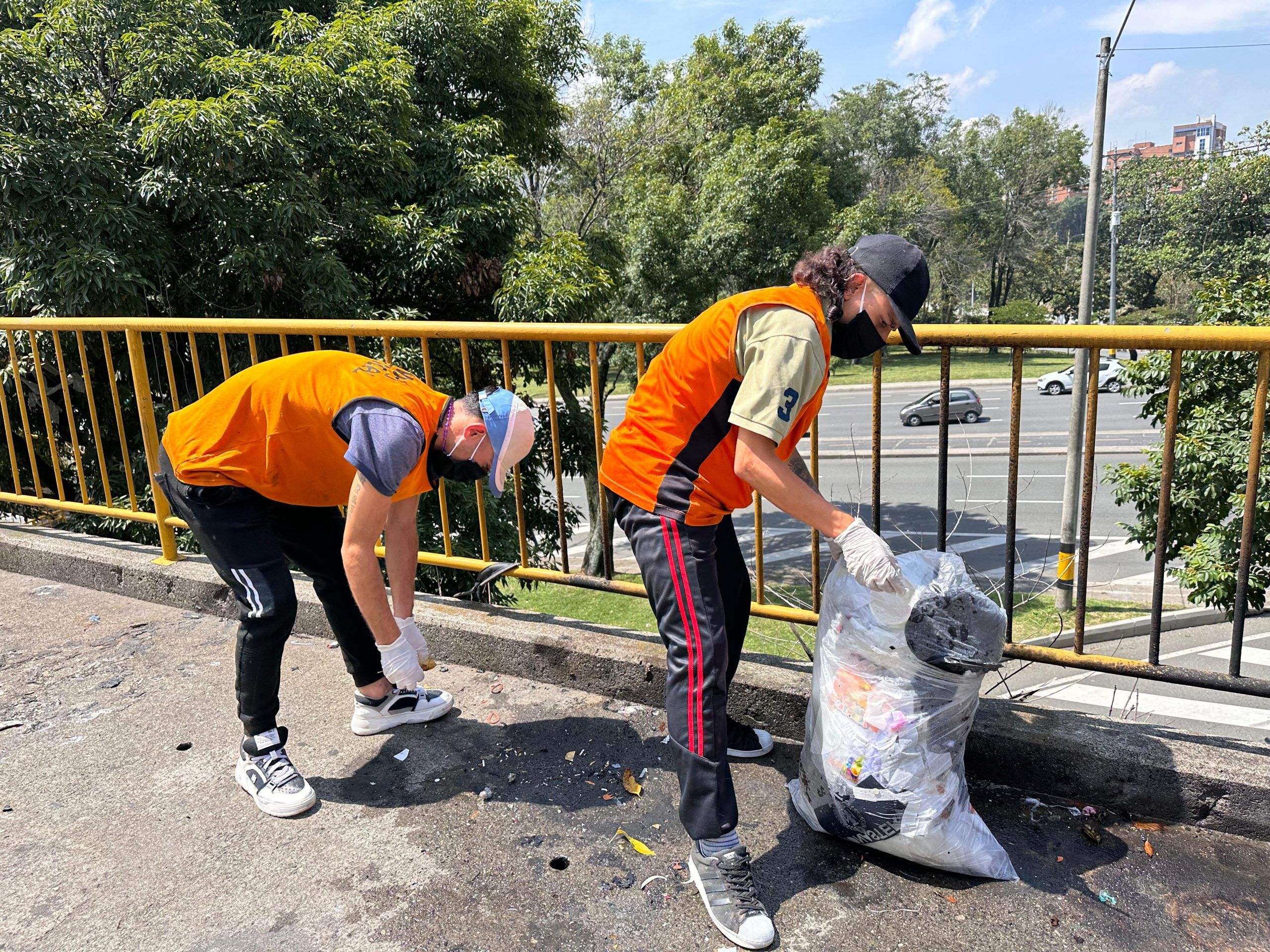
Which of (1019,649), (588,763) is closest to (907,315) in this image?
(1019,649)

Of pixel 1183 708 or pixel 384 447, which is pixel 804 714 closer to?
pixel 384 447

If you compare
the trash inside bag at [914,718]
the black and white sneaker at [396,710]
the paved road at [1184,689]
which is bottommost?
the paved road at [1184,689]

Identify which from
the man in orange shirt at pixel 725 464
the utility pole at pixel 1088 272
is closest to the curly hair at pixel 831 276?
the man in orange shirt at pixel 725 464

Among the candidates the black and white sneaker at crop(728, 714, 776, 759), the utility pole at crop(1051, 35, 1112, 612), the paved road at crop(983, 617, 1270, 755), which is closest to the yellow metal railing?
the black and white sneaker at crop(728, 714, 776, 759)

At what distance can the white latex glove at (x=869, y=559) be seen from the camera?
1.95m

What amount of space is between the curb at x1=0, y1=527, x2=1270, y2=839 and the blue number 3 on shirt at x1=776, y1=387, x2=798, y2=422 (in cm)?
→ 117

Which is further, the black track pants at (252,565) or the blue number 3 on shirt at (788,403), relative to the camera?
the black track pants at (252,565)

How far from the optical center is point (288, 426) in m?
2.26

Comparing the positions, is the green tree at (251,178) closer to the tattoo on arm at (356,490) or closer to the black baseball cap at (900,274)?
the tattoo on arm at (356,490)

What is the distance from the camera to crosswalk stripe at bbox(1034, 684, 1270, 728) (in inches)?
420

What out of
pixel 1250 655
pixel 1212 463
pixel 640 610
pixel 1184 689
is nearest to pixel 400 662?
pixel 1212 463

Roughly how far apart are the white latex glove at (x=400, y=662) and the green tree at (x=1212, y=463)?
1071cm

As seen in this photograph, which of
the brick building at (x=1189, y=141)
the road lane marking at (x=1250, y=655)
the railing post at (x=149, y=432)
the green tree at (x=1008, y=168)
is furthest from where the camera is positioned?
the brick building at (x=1189, y=141)

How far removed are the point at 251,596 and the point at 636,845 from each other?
1.23 m
